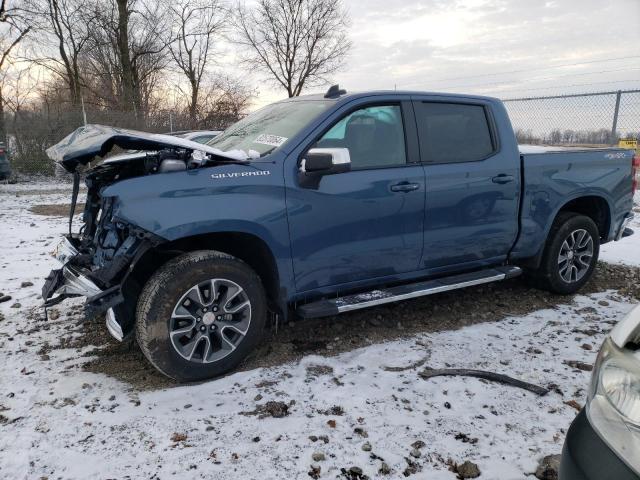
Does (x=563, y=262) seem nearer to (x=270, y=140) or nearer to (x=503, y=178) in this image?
(x=503, y=178)

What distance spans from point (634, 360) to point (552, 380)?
181cm

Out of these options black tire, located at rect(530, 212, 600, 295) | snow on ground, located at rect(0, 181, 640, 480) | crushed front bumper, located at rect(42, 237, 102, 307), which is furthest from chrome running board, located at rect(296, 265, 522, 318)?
crushed front bumper, located at rect(42, 237, 102, 307)

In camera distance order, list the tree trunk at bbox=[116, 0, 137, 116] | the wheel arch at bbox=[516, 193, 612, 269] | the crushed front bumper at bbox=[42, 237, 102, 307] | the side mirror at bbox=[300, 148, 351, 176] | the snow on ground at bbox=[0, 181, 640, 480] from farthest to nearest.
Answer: the tree trunk at bbox=[116, 0, 137, 116] → the wheel arch at bbox=[516, 193, 612, 269] → the side mirror at bbox=[300, 148, 351, 176] → the crushed front bumper at bbox=[42, 237, 102, 307] → the snow on ground at bbox=[0, 181, 640, 480]

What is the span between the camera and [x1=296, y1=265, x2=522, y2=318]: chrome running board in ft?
11.0

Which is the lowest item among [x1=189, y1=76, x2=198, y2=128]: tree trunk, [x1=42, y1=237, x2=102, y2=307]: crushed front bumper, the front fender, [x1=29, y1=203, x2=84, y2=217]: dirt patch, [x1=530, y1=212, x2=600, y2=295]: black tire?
[x1=530, y1=212, x2=600, y2=295]: black tire

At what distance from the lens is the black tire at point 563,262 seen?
4.60 meters

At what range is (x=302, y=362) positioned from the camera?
3408 millimetres

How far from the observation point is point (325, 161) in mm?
3137

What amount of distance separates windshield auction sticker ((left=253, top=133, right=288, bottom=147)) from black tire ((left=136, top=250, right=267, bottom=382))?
0.91 metres

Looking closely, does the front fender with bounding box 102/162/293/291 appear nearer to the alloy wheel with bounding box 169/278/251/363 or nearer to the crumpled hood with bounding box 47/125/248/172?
the crumpled hood with bounding box 47/125/248/172

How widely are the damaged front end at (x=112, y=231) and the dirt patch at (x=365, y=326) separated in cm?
35

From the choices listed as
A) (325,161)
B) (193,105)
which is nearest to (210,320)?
(325,161)

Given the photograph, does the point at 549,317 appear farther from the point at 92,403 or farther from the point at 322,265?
the point at 92,403

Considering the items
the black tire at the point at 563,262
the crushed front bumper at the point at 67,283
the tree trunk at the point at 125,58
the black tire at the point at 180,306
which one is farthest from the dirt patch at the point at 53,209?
the tree trunk at the point at 125,58
